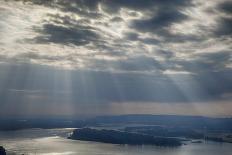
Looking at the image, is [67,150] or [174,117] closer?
[67,150]

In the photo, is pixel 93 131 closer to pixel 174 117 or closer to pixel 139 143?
pixel 139 143

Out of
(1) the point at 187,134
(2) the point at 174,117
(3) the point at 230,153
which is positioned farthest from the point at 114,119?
(3) the point at 230,153

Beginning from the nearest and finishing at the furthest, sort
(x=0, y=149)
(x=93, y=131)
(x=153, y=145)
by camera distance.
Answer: (x=0, y=149) → (x=153, y=145) → (x=93, y=131)

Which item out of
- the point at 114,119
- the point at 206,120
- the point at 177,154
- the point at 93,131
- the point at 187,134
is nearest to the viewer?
the point at 177,154

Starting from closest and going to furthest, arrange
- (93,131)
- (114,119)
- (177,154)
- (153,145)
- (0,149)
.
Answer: (0,149)
(177,154)
(153,145)
(93,131)
(114,119)

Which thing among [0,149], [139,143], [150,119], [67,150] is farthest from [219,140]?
[150,119]

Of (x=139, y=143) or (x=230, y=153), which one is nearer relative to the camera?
(x=230, y=153)

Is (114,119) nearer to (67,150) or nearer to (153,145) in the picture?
(153,145)

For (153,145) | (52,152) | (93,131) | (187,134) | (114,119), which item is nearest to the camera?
(52,152)

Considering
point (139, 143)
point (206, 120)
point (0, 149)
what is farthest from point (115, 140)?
point (206, 120)
